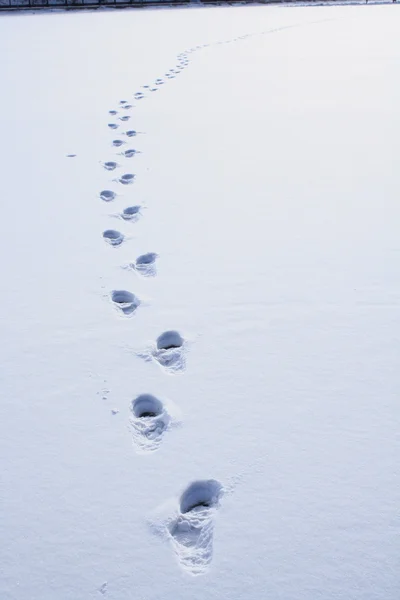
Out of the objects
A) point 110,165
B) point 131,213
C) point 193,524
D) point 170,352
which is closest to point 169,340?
point 170,352

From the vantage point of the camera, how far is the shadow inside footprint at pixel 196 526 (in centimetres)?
89

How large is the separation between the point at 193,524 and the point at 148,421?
0.90 feet

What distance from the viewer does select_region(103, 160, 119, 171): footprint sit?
261 centimetres

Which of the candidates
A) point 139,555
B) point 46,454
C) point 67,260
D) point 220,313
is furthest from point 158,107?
point 139,555

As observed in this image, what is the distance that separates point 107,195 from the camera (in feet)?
7.55

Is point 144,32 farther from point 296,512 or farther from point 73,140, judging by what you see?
point 296,512

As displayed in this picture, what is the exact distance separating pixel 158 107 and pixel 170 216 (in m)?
1.77

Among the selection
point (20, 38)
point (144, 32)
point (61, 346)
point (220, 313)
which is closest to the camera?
point (61, 346)

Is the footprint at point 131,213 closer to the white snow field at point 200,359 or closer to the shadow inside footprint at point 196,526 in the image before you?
the white snow field at point 200,359

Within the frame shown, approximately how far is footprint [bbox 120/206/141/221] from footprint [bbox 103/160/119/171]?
0.50 meters

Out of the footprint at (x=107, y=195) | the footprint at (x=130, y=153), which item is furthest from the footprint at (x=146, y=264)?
the footprint at (x=130, y=153)

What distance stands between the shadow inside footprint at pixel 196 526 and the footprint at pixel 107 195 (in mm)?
1500

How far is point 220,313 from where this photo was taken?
154cm

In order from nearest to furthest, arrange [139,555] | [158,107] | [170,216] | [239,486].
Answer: [139,555]
[239,486]
[170,216]
[158,107]
